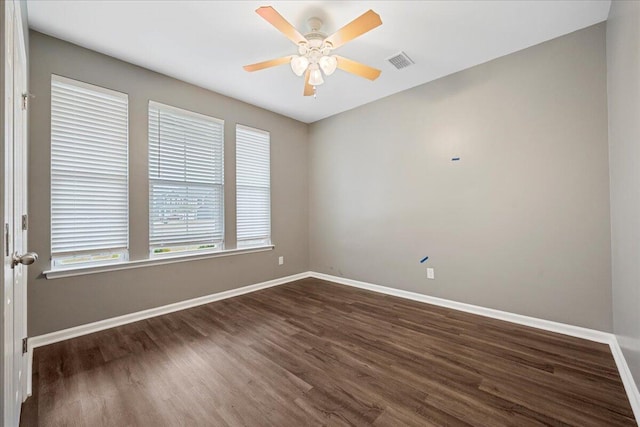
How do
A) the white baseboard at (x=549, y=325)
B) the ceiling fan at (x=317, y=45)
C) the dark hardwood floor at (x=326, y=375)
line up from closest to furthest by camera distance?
the dark hardwood floor at (x=326, y=375), the white baseboard at (x=549, y=325), the ceiling fan at (x=317, y=45)

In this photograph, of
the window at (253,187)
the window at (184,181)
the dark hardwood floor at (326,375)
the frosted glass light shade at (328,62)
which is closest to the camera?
the dark hardwood floor at (326,375)

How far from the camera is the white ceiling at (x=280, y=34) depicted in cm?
208

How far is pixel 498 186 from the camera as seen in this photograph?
2.78 m

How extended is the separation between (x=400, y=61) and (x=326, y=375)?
3.01m

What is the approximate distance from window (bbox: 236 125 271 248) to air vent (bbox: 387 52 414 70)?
208 centimetres

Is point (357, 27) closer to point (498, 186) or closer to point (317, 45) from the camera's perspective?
point (317, 45)

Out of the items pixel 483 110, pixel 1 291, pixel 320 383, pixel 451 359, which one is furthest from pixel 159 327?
pixel 483 110

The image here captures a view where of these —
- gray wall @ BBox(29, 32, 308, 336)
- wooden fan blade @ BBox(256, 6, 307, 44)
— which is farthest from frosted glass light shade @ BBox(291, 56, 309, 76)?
gray wall @ BBox(29, 32, 308, 336)

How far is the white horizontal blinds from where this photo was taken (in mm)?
2396

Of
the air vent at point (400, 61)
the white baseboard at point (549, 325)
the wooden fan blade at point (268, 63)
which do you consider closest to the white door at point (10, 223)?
the wooden fan blade at point (268, 63)

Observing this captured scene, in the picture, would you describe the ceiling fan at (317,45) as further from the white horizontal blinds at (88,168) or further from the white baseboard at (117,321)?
the white baseboard at (117,321)

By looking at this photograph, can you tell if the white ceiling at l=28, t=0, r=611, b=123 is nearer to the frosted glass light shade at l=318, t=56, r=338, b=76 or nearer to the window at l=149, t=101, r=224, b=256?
the frosted glass light shade at l=318, t=56, r=338, b=76

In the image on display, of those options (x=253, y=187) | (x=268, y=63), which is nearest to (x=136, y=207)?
(x=253, y=187)

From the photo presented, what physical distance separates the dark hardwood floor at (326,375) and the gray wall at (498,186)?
0.48 metres
